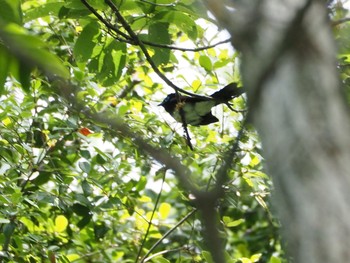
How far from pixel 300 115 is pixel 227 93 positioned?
2.24m

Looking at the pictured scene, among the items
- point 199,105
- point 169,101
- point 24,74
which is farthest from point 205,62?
point 24,74

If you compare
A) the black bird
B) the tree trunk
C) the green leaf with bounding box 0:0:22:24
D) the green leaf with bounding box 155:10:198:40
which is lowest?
the tree trunk

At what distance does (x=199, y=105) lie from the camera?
3.20 meters

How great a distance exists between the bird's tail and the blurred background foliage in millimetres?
97

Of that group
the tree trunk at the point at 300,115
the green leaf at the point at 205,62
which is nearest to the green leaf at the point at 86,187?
the green leaf at the point at 205,62

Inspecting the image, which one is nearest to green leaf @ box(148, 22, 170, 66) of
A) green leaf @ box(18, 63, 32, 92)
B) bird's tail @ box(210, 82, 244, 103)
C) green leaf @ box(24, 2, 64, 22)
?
green leaf @ box(24, 2, 64, 22)

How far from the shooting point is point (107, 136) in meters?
3.50

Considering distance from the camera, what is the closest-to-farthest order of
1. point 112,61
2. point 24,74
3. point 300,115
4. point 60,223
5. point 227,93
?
point 300,115 < point 24,74 < point 112,61 < point 227,93 < point 60,223

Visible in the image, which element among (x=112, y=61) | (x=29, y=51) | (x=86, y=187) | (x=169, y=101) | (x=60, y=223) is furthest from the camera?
(x=60, y=223)

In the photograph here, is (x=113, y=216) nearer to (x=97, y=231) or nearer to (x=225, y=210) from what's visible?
(x=97, y=231)

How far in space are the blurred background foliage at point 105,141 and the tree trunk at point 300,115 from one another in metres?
1.53

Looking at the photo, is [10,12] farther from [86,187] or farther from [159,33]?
[86,187]

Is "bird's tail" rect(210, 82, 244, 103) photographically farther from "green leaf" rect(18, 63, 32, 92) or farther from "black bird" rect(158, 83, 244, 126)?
"green leaf" rect(18, 63, 32, 92)

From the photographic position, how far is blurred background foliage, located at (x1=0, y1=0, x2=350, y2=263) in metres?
2.71
